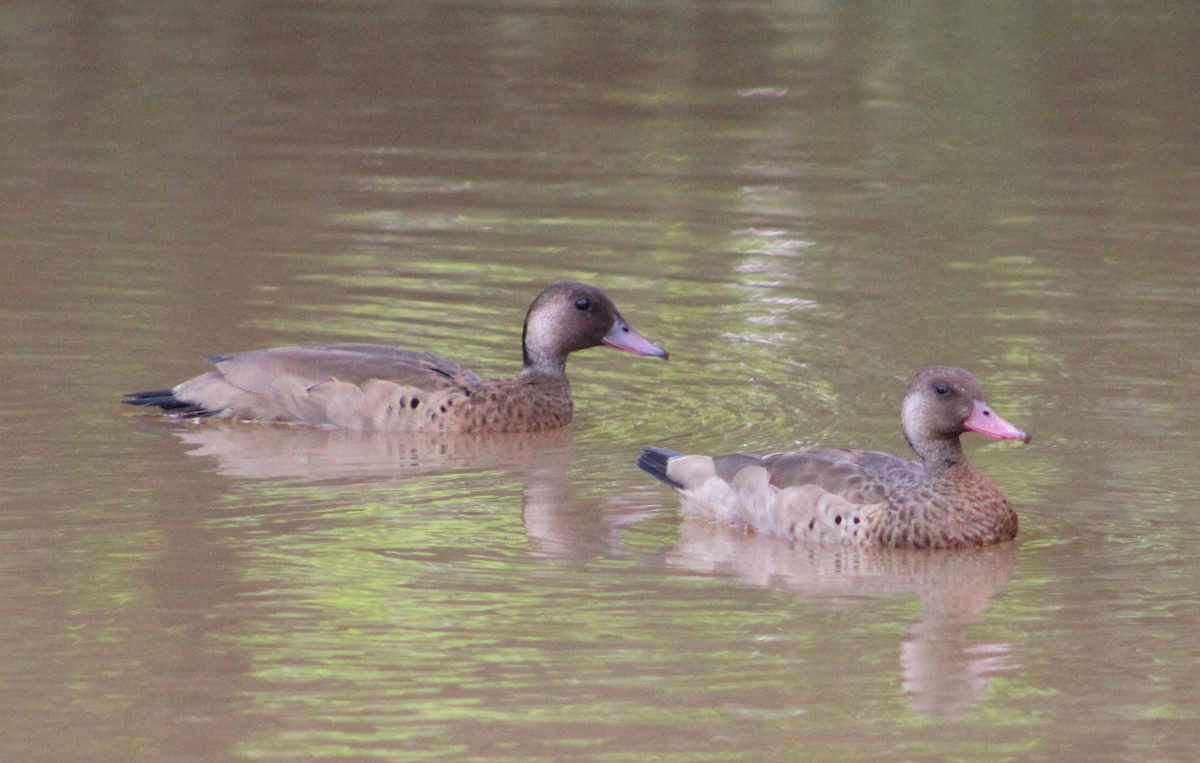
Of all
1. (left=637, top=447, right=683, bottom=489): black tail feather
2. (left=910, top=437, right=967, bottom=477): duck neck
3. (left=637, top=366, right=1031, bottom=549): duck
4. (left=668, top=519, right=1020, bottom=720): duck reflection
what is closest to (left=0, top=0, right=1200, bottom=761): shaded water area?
(left=668, top=519, right=1020, bottom=720): duck reflection

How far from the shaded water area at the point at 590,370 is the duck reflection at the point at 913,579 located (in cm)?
3

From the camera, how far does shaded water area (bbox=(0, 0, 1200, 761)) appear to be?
308 inches

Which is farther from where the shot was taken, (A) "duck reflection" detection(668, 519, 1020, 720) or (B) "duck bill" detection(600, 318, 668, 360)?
(B) "duck bill" detection(600, 318, 668, 360)

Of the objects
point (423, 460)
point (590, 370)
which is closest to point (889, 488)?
point (423, 460)

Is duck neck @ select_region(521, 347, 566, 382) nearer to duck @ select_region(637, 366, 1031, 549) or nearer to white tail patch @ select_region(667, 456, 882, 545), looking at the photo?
white tail patch @ select_region(667, 456, 882, 545)

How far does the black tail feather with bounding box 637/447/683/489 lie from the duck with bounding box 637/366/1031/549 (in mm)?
154

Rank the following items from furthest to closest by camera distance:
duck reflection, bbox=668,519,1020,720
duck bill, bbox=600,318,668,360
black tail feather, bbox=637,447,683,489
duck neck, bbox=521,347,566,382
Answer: duck bill, bbox=600,318,668,360, duck neck, bbox=521,347,566,382, black tail feather, bbox=637,447,683,489, duck reflection, bbox=668,519,1020,720

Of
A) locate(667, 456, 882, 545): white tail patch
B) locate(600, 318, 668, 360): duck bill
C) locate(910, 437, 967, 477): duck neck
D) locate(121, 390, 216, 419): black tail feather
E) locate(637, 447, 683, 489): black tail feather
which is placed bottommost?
locate(667, 456, 882, 545): white tail patch

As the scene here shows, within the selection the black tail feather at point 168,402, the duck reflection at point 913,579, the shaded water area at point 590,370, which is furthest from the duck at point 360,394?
the duck reflection at point 913,579

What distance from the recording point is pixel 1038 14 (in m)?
Result: 28.0

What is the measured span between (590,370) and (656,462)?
3393mm

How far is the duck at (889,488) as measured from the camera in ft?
32.2

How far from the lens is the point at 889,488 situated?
9.88 m

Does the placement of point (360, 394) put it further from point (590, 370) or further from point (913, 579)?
point (913, 579)
